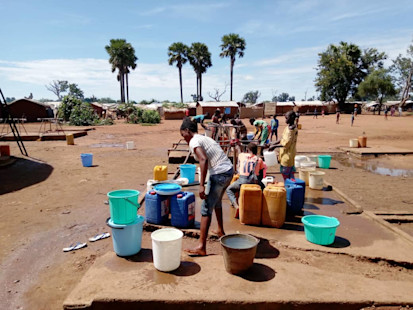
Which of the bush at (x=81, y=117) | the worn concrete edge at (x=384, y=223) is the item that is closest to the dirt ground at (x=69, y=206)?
the worn concrete edge at (x=384, y=223)

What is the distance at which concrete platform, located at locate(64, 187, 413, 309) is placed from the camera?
2979 mm

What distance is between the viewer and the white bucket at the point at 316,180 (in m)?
7.44

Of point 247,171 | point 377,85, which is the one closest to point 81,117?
point 247,171

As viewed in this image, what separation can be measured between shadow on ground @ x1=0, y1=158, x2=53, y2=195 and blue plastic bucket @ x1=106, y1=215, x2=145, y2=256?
553 cm

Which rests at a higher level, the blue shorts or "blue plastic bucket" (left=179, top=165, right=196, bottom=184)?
the blue shorts

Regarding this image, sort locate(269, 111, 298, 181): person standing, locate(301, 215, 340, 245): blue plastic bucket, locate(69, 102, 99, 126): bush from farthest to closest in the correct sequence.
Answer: locate(69, 102, 99, 126): bush
locate(269, 111, 298, 181): person standing
locate(301, 215, 340, 245): blue plastic bucket

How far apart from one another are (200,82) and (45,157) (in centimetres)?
4400

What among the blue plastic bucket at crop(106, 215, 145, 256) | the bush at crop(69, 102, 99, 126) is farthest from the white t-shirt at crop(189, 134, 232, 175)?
the bush at crop(69, 102, 99, 126)

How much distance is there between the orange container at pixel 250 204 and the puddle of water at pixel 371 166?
713 cm

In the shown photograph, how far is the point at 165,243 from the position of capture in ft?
11.3

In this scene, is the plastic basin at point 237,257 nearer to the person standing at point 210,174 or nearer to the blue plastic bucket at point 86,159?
the person standing at point 210,174

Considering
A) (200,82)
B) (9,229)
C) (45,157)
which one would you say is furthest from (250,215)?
(200,82)

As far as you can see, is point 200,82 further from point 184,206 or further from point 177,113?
point 184,206

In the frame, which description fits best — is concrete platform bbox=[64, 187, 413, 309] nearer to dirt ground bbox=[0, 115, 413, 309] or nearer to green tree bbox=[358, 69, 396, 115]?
dirt ground bbox=[0, 115, 413, 309]
